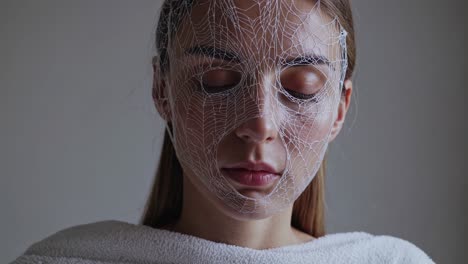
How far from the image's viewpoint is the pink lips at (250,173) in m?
0.73

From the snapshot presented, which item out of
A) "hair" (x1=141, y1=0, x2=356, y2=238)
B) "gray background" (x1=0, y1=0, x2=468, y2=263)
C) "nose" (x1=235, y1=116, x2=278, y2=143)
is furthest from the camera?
"gray background" (x1=0, y1=0, x2=468, y2=263)

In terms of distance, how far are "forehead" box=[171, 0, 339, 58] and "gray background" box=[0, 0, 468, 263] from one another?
0.61 meters

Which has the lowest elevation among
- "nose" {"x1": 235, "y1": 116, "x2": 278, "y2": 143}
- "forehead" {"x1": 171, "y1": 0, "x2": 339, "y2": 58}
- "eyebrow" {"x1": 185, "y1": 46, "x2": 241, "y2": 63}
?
"nose" {"x1": 235, "y1": 116, "x2": 278, "y2": 143}

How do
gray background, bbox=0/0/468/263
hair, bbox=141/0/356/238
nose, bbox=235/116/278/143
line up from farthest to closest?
gray background, bbox=0/0/468/263 → hair, bbox=141/0/356/238 → nose, bbox=235/116/278/143

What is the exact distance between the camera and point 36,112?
4.54 feet

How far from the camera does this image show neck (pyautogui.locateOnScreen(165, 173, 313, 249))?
33.3 inches

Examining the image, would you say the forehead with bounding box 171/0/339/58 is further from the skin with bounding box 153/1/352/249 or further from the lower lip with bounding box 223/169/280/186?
the lower lip with bounding box 223/169/280/186

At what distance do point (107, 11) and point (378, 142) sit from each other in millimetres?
727

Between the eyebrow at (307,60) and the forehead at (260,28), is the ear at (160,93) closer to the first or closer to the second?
the forehead at (260,28)

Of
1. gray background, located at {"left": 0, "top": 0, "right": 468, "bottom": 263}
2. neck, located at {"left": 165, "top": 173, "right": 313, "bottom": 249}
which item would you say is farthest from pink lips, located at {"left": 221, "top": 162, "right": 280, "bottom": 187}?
gray background, located at {"left": 0, "top": 0, "right": 468, "bottom": 263}

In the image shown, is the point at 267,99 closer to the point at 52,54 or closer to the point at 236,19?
the point at 236,19

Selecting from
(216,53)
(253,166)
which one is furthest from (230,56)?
(253,166)

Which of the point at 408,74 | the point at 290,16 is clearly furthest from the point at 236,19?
the point at 408,74

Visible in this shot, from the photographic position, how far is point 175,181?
971 millimetres
